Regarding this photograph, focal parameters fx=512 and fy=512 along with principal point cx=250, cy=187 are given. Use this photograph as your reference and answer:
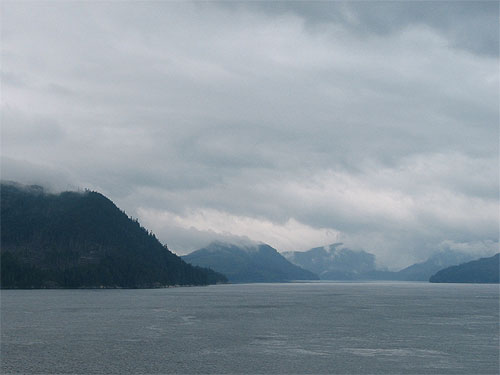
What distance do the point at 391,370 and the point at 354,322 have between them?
7106 centimetres

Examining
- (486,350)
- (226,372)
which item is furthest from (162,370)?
(486,350)

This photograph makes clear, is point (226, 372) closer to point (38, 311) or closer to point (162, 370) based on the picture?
point (162, 370)

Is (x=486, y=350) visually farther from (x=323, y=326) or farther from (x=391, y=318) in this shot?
(x=391, y=318)

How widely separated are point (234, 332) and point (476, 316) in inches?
4001

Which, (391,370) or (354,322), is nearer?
(391,370)

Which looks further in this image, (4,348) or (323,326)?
(323,326)

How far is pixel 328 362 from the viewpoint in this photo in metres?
96.1

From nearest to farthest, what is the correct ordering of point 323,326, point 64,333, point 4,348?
1. point 4,348
2. point 64,333
3. point 323,326

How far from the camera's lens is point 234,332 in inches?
5384

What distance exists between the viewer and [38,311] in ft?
625

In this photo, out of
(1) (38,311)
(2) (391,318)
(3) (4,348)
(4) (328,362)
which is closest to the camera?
(4) (328,362)

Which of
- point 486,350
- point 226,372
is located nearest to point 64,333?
point 226,372

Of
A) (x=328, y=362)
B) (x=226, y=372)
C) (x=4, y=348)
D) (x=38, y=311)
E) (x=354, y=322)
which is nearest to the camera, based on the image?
(x=226, y=372)

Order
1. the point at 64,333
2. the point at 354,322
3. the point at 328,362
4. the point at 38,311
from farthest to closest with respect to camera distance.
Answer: the point at 38,311 → the point at 354,322 → the point at 64,333 → the point at 328,362
